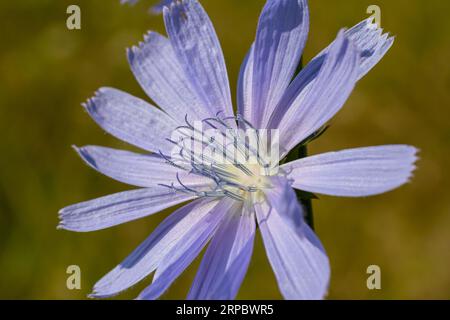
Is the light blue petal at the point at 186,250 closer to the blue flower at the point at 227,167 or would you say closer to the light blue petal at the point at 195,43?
the blue flower at the point at 227,167

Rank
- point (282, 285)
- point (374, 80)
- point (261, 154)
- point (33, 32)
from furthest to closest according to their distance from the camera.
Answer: point (33, 32)
point (374, 80)
point (261, 154)
point (282, 285)

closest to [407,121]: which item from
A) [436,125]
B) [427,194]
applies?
[436,125]

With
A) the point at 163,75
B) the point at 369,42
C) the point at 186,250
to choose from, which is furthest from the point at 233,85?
the point at 186,250

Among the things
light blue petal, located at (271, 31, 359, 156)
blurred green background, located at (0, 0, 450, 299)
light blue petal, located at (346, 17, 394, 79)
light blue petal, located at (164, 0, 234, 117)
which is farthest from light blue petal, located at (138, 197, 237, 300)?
blurred green background, located at (0, 0, 450, 299)

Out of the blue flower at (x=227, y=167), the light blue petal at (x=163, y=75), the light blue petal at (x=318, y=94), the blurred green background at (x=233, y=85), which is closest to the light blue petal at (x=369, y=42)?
the blue flower at (x=227, y=167)

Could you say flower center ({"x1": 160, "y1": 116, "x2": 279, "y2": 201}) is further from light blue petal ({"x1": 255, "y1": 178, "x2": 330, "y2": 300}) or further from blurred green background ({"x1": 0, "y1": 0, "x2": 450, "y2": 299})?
blurred green background ({"x1": 0, "y1": 0, "x2": 450, "y2": 299})
